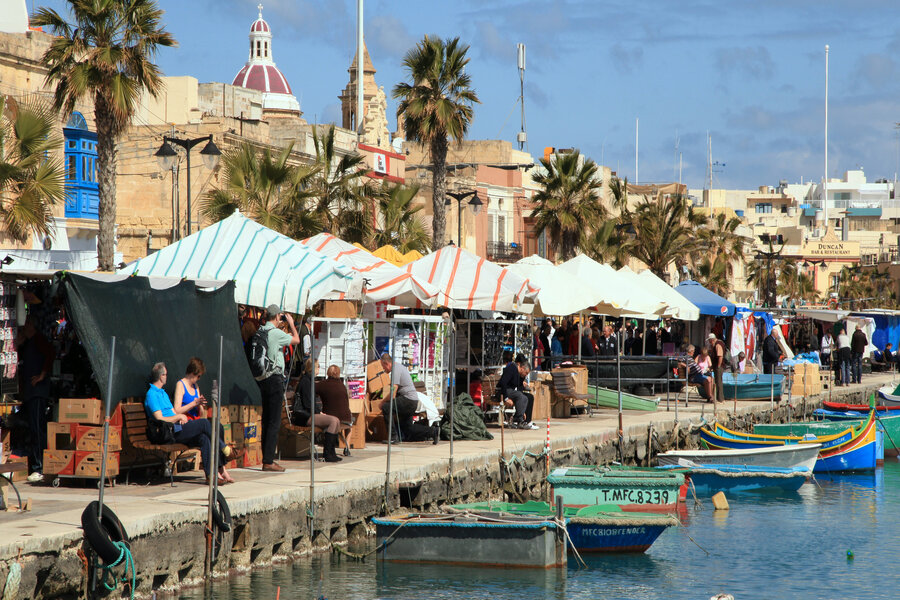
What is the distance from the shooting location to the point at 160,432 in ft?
41.7

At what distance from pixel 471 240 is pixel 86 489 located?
156ft

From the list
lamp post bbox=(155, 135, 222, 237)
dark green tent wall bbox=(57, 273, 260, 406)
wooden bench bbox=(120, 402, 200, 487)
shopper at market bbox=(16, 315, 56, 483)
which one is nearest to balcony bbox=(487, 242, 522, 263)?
lamp post bbox=(155, 135, 222, 237)

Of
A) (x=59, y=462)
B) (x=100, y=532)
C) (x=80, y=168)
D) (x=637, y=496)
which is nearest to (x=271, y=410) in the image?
(x=59, y=462)

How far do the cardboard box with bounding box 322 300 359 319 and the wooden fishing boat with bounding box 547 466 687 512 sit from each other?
3928 millimetres

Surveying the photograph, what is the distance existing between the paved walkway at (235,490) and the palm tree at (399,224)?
561 inches

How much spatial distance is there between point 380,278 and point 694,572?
261 inches

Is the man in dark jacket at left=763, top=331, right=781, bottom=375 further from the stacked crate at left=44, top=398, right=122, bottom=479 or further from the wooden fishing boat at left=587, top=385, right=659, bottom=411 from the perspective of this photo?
the stacked crate at left=44, top=398, right=122, bottom=479

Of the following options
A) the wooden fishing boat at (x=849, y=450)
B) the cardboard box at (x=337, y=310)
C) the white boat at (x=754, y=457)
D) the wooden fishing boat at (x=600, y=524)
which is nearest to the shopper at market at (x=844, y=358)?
the wooden fishing boat at (x=849, y=450)

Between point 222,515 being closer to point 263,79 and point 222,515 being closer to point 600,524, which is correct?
point 600,524

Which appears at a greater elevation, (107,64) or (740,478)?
(107,64)

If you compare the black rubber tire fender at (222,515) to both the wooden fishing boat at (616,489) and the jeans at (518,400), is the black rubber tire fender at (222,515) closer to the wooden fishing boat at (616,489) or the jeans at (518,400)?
the wooden fishing boat at (616,489)

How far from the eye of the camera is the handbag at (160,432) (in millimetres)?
12656

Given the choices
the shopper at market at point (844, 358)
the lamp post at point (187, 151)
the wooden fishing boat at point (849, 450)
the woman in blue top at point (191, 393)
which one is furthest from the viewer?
the shopper at market at point (844, 358)

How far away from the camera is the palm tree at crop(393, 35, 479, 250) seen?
33219mm
